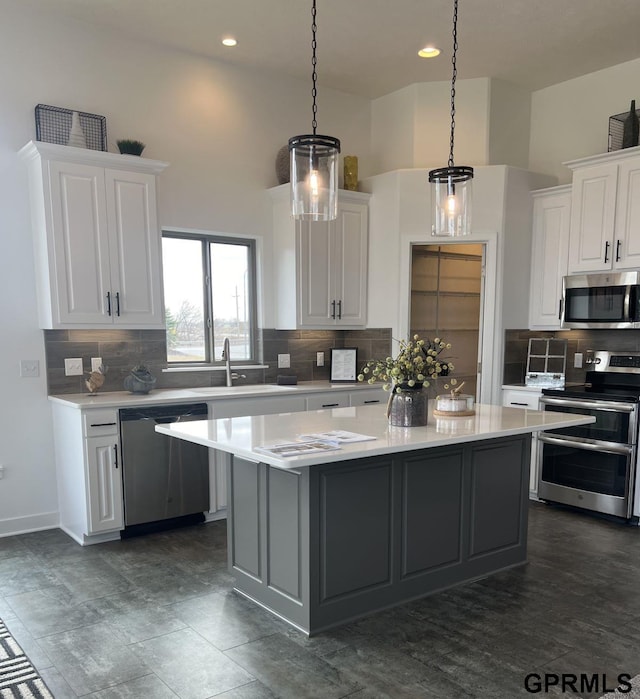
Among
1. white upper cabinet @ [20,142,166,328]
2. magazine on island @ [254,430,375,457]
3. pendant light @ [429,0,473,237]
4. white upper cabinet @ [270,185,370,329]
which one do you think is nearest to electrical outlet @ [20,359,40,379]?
white upper cabinet @ [20,142,166,328]

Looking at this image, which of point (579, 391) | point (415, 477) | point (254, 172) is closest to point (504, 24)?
point (254, 172)

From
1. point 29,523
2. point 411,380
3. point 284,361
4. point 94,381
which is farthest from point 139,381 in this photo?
point 411,380

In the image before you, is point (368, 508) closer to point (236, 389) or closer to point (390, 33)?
point (236, 389)

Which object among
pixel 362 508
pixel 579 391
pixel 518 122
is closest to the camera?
pixel 362 508

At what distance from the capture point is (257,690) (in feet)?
7.30

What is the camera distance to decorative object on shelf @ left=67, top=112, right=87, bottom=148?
3.76 meters

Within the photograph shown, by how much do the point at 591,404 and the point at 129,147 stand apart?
12.6 feet

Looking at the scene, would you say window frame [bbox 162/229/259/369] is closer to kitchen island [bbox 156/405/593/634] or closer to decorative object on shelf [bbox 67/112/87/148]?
decorative object on shelf [bbox 67/112/87/148]

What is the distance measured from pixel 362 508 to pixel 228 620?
0.85 m

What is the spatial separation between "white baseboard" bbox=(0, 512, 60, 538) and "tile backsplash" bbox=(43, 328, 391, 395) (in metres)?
0.88

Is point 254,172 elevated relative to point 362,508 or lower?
elevated

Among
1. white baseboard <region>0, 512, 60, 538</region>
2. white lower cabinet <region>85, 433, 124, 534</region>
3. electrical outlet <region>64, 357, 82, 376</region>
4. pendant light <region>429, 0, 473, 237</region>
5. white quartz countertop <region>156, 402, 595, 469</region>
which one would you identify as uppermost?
pendant light <region>429, 0, 473, 237</region>

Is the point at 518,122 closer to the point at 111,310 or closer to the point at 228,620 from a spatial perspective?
the point at 111,310

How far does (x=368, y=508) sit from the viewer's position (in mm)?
2727
